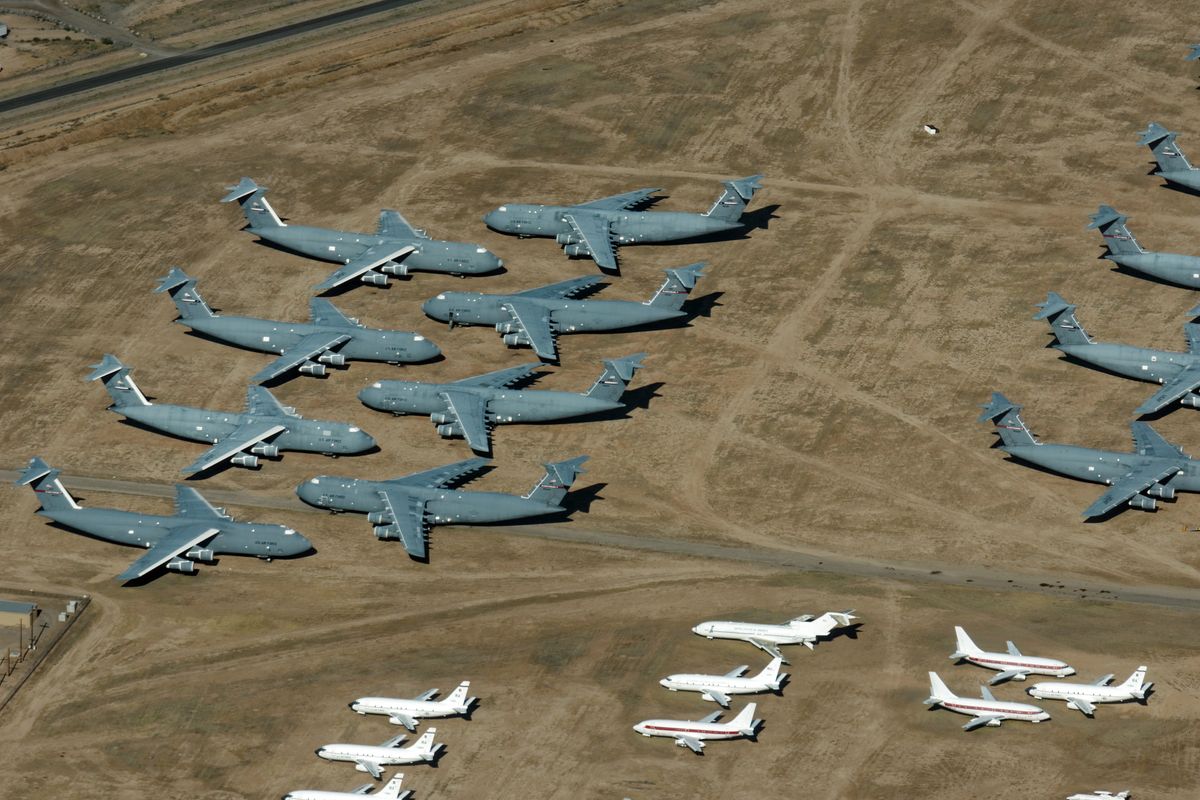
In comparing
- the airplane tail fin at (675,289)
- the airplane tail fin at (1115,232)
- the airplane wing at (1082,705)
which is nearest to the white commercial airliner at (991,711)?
the airplane wing at (1082,705)

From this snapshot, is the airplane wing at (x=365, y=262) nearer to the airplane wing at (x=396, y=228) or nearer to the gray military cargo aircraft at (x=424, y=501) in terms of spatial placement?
the airplane wing at (x=396, y=228)

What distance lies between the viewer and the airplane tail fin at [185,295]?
185 metres

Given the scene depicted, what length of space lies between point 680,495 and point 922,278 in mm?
42344

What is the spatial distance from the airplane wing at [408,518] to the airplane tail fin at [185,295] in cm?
3649

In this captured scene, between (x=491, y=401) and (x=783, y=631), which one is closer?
(x=783, y=631)

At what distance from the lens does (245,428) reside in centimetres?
16825

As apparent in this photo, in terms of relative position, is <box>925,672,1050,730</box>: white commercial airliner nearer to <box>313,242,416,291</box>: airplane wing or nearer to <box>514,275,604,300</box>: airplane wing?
<box>514,275,604,300</box>: airplane wing

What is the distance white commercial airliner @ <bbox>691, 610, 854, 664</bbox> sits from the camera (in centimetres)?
14512

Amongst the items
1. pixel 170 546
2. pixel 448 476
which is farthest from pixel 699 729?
pixel 170 546

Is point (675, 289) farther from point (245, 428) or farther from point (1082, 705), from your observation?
point (1082, 705)

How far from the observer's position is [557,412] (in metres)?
170

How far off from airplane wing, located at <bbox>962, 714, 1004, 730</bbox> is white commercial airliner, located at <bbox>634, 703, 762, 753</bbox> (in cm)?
1552

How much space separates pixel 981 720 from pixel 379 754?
43.2m

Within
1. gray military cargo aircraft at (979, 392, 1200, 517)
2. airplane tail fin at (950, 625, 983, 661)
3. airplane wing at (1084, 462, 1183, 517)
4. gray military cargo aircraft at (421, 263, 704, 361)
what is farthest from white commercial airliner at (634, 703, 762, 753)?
gray military cargo aircraft at (421, 263, 704, 361)
